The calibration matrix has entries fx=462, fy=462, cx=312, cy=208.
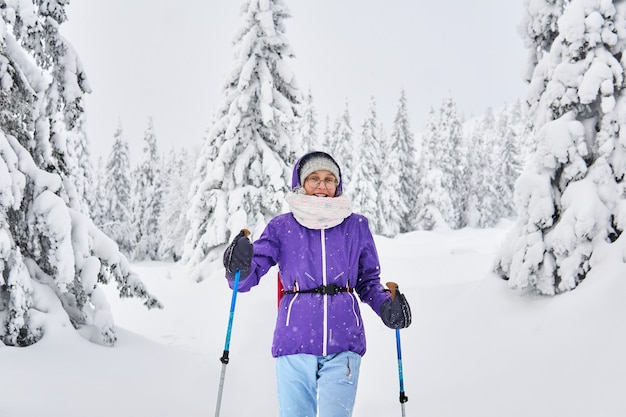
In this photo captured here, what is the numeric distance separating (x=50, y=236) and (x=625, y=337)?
7011 millimetres

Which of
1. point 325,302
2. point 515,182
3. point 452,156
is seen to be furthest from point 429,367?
point 452,156

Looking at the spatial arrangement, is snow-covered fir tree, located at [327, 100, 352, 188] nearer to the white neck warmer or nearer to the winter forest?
the winter forest

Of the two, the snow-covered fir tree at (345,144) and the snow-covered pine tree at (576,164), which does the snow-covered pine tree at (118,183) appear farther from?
the snow-covered pine tree at (576,164)

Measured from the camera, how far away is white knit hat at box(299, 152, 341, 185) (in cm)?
371

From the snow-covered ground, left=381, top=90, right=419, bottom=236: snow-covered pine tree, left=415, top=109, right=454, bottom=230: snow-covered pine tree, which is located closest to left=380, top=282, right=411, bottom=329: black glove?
the snow-covered ground

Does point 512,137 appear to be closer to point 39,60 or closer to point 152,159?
point 152,159

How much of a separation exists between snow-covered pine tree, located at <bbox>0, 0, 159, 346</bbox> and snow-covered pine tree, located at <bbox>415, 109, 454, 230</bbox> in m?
40.6

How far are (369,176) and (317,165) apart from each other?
129 ft

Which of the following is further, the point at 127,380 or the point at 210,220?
the point at 210,220

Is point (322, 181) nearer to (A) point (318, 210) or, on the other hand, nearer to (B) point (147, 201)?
(A) point (318, 210)

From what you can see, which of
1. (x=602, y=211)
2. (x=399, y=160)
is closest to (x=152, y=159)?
(x=399, y=160)

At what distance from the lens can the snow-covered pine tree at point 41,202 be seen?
532 centimetres

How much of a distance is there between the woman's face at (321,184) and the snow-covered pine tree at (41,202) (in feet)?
11.6

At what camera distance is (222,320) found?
11578 mm
